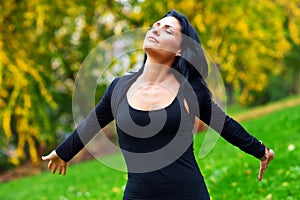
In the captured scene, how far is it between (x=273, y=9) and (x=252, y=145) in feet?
24.4

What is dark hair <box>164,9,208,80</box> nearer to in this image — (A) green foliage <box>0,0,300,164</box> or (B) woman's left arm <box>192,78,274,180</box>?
(B) woman's left arm <box>192,78,274,180</box>

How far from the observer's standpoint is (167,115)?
2.15 metres

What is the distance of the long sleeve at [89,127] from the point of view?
2.42 metres

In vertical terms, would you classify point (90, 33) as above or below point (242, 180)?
below

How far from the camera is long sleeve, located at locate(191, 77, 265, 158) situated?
2266 mm

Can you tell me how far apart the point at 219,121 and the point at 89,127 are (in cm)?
66

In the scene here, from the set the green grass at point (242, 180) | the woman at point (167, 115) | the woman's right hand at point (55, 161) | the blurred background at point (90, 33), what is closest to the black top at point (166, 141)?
the woman at point (167, 115)

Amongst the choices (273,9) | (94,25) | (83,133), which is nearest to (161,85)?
(83,133)

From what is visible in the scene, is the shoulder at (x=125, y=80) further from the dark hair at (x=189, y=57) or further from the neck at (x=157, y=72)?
the dark hair at (x=189, y=57)

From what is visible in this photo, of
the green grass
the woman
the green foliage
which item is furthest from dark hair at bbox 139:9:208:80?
the green foliage

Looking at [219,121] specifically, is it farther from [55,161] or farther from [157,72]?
[55,161]

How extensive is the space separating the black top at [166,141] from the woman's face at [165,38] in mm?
180

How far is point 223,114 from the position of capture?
2297 millimetres

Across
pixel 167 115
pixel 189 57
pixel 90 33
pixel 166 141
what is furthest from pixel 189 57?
pixel 90 33
